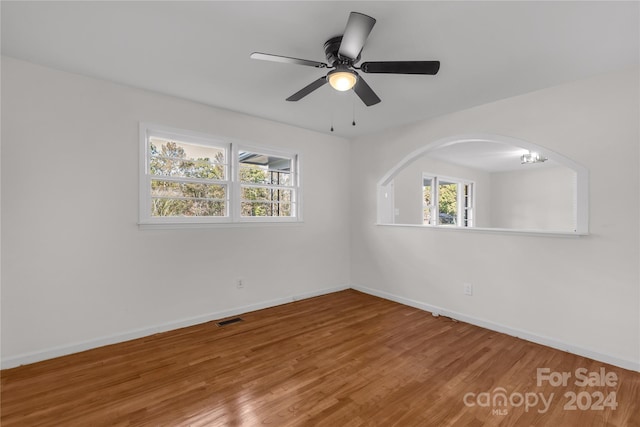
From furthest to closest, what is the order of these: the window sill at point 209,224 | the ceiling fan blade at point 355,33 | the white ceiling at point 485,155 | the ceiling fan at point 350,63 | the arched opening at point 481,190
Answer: the arched opening at point 481,190
the white ceiling at point 485,155
the window sill at point 209,224
the ceiling fan at point 350,63
the ceiling fan blade at point 355,33

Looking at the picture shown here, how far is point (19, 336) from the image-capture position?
92.5 inches

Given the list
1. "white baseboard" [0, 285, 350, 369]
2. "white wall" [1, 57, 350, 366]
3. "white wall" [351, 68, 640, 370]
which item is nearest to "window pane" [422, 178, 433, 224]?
"white wall" [351, 68, 640, 370]

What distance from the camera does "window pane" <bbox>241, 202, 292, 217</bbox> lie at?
3.74m

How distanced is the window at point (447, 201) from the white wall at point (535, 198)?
133 centimetres

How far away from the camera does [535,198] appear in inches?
301

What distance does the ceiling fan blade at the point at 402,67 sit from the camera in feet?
6.06

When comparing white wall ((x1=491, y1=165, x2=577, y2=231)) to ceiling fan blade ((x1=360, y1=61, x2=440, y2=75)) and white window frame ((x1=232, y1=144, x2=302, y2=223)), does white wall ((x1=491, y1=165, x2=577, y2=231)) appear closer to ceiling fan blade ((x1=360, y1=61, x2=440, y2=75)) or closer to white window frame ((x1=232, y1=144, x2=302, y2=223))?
white window frame ((x1=232, y1=144, x2=302, y2=223))

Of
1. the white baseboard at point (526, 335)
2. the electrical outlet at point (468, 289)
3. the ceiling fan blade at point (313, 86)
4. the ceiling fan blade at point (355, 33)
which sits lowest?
the white baseboard at point (526, 335)

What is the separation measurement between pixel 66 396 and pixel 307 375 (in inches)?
66.6

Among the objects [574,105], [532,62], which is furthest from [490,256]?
[532,62]

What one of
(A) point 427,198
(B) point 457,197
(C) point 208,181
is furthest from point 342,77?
(B) point 457,197

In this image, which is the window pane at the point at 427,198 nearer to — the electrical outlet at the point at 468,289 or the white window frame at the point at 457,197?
the white window frame at the point at 457,197

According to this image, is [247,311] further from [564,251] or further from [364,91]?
[564,251]

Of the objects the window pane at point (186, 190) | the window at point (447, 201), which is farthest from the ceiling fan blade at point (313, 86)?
the window at point (447, 201)
